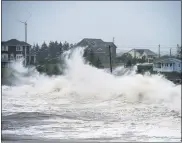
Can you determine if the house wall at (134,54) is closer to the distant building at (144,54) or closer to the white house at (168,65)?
the distant building at (144,54)

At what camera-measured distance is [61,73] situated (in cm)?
367

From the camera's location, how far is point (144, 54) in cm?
376

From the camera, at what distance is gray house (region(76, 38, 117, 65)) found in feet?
12.0

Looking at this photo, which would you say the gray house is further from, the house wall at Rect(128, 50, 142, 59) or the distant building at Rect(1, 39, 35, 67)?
the distant building at Rect(1, 39, 35, 67)

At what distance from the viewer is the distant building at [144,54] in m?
3.74

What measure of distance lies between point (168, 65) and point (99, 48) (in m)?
0.77

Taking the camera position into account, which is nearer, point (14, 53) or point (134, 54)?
point (14, 53)

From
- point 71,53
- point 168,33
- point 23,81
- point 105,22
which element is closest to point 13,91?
point 23,81

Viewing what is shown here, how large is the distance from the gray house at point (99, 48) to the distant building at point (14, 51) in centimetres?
52

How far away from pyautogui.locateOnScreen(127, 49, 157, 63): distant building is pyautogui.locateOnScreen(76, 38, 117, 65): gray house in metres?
0.21

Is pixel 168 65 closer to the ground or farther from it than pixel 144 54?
closer to the ground

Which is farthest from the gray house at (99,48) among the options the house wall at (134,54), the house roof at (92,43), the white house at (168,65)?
the white house at (168,65)

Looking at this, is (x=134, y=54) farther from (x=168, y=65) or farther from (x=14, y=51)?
(x=14, y=51)

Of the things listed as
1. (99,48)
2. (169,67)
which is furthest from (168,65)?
(99,48)
